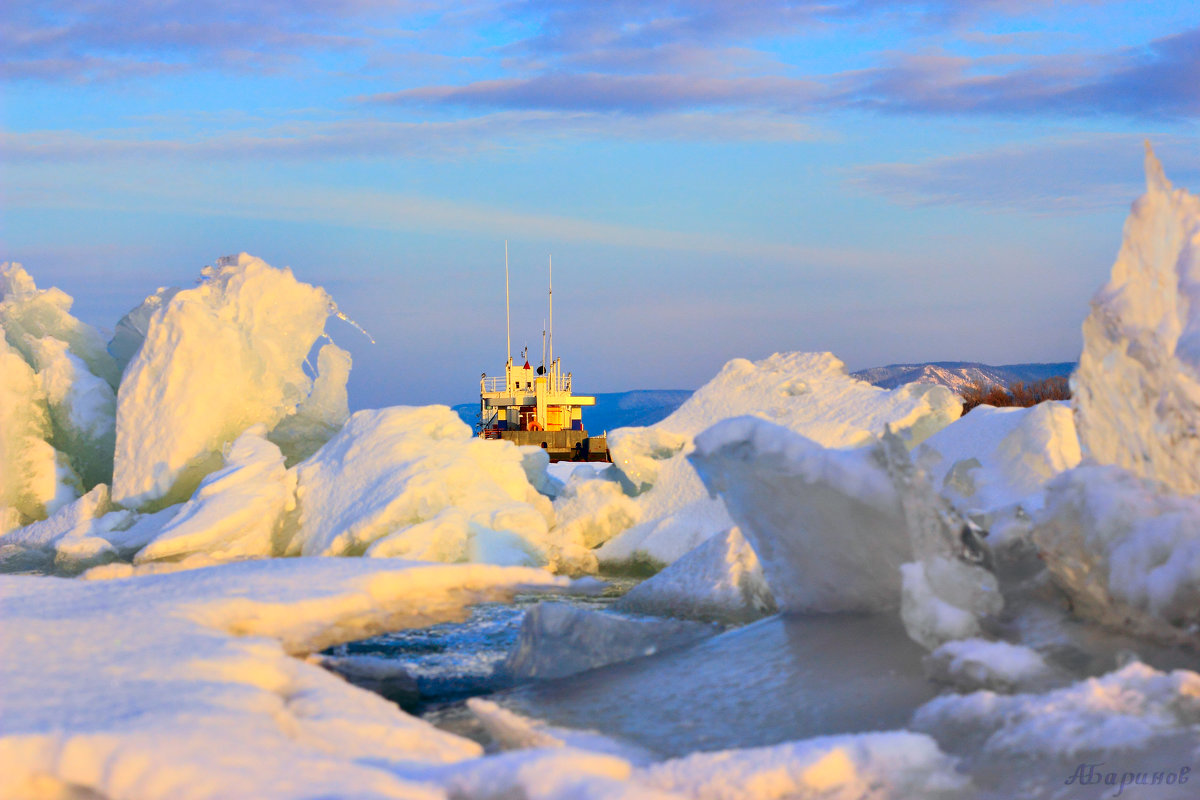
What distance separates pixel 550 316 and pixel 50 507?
18.3 meters

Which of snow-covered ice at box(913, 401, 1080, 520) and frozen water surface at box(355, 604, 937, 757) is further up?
snow-covered ice at box(913, 401, 1080, 520)

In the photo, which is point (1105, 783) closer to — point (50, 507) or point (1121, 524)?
point (1121, 524)

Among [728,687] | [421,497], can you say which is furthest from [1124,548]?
[421,497]

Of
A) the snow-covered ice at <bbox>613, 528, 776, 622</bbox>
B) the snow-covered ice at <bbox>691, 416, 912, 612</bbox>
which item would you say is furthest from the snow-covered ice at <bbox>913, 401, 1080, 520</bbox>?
the snow-covered ice at <bbox>691, 416, 912, 612</bbox>

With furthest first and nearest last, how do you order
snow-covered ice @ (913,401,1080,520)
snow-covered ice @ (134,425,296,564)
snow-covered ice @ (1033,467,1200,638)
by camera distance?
1. snow-covered ice @ (134,425,296,564)
2. snow-covered ice @ (913,401,1080,520)
3. snow-covered ice @ (1033,467,1200,638)

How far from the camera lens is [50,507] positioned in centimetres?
1719

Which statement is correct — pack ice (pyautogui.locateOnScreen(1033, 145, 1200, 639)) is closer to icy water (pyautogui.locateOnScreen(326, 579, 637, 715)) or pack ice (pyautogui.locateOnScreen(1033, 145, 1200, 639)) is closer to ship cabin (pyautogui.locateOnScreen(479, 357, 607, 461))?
icy water (pyautogui.locateOnScreen(326, 579, 637, 715))

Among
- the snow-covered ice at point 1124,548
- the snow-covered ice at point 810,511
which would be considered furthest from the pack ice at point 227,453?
the snow-covered ice at point 1124,548

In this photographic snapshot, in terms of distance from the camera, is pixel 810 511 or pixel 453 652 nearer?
pixel 810 511

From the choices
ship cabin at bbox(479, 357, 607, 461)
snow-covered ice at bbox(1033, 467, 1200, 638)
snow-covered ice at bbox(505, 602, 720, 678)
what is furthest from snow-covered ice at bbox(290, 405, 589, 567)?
ship cabin at bbox(479, 357, 607, 461)

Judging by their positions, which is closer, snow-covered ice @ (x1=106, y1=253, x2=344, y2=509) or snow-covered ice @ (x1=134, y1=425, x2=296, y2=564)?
snow-covered ice @ (x1=134, y1=425, x2=296, y2=564)

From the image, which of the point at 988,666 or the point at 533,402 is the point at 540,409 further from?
the point at 988,666

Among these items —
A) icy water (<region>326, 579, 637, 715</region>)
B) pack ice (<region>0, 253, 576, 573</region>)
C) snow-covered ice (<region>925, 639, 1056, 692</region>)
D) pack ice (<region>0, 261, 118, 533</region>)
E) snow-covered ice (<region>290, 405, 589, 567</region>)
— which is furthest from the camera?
pack ice (<region>0, 261, 118, 533</region>)

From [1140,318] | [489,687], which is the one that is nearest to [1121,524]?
[1140,318]
